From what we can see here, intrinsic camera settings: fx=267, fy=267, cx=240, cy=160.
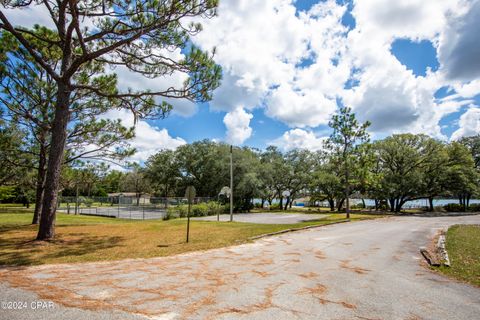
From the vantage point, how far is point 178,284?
4.90m

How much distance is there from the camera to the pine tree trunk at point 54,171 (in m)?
9.08

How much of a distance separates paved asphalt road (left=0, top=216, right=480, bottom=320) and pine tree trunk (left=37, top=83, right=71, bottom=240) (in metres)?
3.92

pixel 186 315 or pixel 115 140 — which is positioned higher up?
pixel 115 140

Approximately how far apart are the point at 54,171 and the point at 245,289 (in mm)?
8094

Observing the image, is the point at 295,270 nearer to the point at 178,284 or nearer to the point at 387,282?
the point at 387,282

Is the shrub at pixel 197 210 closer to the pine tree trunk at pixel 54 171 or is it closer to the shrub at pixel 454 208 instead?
the pine tree trunk at pixel 54 171

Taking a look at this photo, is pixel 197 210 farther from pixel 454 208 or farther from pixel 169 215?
pixel 454 208

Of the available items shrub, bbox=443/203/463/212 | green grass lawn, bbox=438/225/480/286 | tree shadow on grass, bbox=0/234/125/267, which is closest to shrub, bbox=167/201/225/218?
tree shadow on grass, bbox=0/234/125/267

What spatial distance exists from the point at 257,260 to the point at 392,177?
33.0 meters

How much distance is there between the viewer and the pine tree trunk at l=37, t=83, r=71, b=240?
357 inches

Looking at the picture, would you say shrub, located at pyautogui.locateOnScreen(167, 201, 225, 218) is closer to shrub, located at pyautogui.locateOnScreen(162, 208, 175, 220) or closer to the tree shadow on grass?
shrub, located at pyautogui.locateOnScreen(162, 208, 175, 220)

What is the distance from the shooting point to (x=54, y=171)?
9.17 m

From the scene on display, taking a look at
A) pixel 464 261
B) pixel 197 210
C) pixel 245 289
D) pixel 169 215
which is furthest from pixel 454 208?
pixel 245 289

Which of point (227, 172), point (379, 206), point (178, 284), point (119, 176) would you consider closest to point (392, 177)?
point (379, 206)
